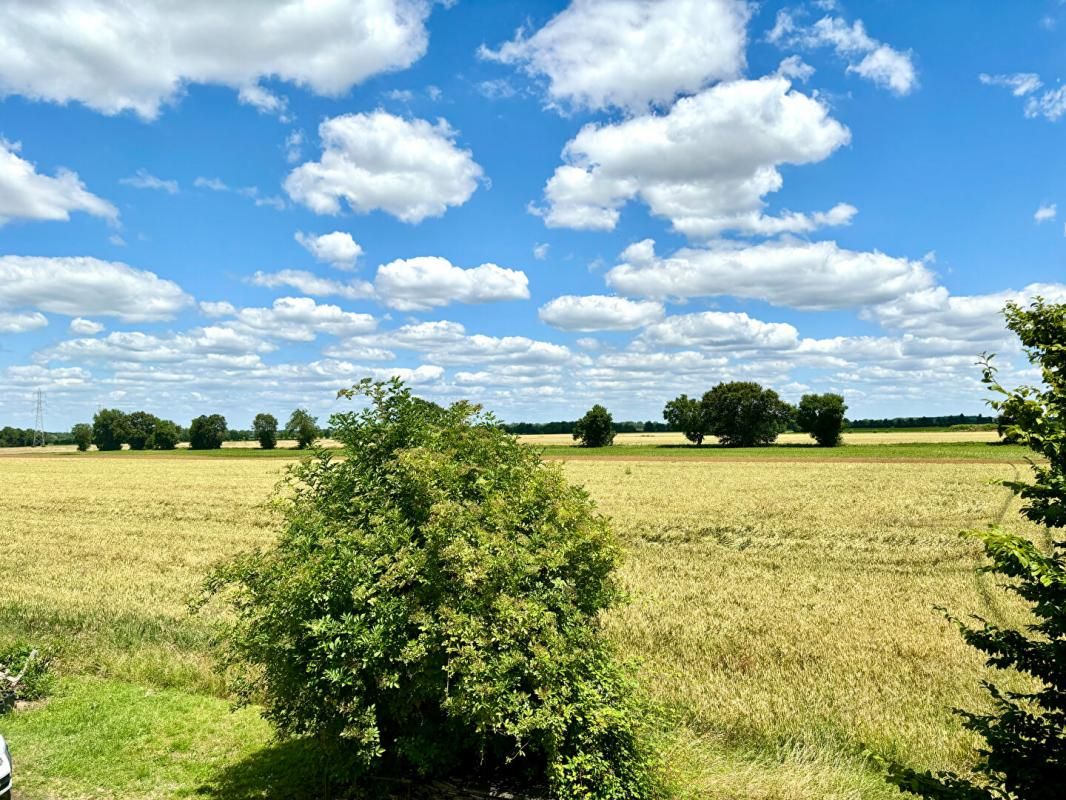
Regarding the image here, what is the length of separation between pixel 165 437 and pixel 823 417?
5074 inches

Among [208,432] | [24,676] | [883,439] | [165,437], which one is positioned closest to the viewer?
[24,676]

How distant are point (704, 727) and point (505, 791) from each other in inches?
112

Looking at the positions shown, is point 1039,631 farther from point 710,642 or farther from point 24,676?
point 24,676

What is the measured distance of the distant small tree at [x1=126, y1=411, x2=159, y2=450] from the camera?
501 feet

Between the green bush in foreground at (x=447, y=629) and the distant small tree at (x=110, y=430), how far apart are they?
6797 inches

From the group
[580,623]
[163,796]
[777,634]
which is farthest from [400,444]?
[777,634]

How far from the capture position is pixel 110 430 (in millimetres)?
156500

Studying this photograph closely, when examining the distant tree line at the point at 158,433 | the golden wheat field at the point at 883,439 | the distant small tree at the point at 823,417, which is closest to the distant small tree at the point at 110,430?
the distant tree line at the point at 158,433

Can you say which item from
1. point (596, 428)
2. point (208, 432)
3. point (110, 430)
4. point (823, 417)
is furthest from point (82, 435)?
point (823, 417)

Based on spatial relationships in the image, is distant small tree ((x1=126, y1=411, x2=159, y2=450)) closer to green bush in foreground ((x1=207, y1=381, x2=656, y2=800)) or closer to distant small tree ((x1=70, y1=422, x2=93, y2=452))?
distant small tree ((x1=70, y1=422, x2=93, y2=452))

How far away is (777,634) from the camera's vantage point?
38.2 feet

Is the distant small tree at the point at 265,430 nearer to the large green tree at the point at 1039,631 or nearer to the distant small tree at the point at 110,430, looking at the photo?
the distant small tree at the point at 110,430

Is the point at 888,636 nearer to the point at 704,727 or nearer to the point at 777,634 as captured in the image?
the point at 777,634

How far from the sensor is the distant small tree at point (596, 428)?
11362 centimetres
